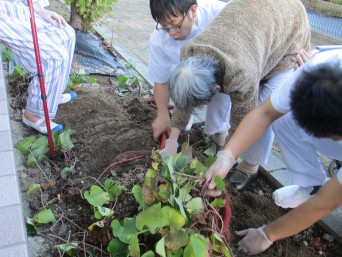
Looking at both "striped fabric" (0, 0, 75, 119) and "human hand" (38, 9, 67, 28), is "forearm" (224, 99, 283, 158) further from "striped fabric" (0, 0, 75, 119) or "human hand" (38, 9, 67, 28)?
"human hand" (38, 9, 67, 28)

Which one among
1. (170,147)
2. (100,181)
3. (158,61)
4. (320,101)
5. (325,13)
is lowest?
(325,13)

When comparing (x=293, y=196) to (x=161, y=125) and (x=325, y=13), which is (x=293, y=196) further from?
(x=325, y=13)

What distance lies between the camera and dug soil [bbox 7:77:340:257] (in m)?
1.84

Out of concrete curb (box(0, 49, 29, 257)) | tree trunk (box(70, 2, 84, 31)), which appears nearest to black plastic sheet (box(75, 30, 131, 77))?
tree trunk (box(70, 2, 84, 31))

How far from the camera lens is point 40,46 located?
247cm

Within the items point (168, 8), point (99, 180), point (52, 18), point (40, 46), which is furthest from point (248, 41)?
point (52, 18)

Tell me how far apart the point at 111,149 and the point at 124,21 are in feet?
15.6

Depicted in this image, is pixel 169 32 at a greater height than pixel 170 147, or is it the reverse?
pixel 169 32

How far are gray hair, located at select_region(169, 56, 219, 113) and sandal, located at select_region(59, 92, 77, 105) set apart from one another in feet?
5.41

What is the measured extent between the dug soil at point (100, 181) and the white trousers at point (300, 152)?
288 mm

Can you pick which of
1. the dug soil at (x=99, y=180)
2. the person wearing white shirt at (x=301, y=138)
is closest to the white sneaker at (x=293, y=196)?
the person wearing white shirt at (x=301, y=138)

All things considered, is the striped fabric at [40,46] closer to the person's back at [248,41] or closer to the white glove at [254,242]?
the person's back at [248,41]

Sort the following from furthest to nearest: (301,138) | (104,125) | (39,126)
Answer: (104,125) < (39,126) < (301,138)

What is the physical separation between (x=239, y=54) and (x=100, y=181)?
43.9 inches
